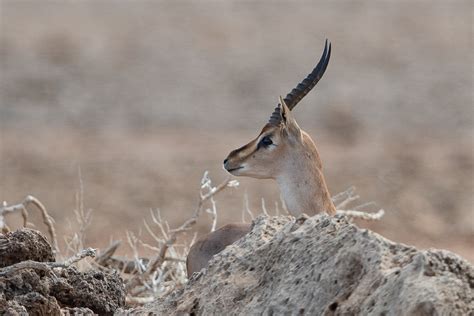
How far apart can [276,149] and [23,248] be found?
148 inches

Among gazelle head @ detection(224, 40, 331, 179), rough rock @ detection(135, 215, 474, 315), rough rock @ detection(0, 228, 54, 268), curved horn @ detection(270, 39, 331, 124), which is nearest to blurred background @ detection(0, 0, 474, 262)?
gazelle head @ detection(224, 40, 331, 179)

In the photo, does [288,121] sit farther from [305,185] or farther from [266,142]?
[305,185]

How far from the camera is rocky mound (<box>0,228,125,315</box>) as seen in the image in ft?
16.7

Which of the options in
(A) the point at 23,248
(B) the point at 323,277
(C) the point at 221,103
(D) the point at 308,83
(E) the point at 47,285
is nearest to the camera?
(B) the point at 323,277

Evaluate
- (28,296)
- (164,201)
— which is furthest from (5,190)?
(28,296)

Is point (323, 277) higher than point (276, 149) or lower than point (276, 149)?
lower

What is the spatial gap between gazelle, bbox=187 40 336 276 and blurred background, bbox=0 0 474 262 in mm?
4830

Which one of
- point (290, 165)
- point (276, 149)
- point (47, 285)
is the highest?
point (276, 149)

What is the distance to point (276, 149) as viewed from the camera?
905 cm

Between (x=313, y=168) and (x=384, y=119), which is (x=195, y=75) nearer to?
(x=384, y=119)

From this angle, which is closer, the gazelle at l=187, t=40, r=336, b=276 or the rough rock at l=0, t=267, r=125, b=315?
the rough rock at l=0, t=267, r=125, b=315

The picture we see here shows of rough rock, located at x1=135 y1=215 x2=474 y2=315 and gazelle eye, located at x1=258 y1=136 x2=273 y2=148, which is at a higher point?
gazelle eye, located at x1=258 y1=136 x2=273 y2=148

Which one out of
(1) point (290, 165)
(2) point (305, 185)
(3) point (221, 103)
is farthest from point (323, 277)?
(3) point (221, 103)

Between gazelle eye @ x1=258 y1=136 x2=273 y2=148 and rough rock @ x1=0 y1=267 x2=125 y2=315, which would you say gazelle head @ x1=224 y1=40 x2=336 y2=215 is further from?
rough rock @ x1=0 y1=267 x2=125 y2=315
